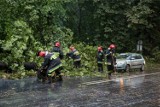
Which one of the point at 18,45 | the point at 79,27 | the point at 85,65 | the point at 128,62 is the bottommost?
the point at 85,65

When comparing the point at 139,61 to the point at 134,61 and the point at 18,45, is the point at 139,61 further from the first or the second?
the point at 18,45

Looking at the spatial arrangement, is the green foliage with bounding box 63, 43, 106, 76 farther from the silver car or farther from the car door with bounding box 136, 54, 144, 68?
the car door with bounding box 136, 54, 144, 68

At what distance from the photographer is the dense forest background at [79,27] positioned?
80.4ft

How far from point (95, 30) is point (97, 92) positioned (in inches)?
1181

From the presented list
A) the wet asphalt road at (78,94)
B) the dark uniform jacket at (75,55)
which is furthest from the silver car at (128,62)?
the wet asphalt road at (78,94)

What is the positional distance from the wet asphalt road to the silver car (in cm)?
895

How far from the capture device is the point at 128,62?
2838 cm

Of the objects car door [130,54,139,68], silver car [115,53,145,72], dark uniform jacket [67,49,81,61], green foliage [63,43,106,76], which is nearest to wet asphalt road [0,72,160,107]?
green foliage [63,43,106,76]

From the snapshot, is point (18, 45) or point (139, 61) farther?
point (139, 61)

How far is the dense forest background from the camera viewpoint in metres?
24.5

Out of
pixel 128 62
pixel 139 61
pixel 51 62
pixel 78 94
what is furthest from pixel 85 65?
pixel 78 94

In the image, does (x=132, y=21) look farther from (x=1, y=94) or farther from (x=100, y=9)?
(x=1, y=94)

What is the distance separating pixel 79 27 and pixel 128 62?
22539mm

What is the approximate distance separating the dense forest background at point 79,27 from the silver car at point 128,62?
6.45 ft
